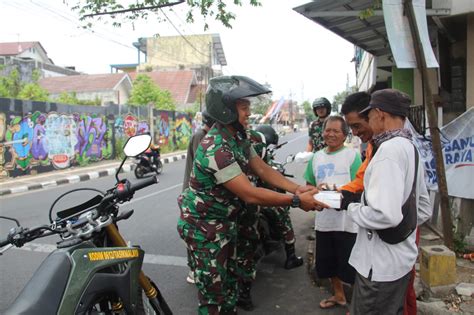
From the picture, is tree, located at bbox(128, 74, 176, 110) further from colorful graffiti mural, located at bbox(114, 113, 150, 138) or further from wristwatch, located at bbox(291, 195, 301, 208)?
wristwatch, located at bbox(291, 195, 301, 208)

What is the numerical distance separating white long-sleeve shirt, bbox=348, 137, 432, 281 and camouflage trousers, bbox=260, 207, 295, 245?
6.40ft

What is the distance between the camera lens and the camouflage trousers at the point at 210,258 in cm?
234

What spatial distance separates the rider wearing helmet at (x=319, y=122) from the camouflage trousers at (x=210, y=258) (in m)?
3.06

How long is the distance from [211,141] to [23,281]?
2873 millimetres

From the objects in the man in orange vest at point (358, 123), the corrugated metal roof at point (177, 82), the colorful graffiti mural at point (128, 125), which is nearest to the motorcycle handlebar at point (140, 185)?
the man in orange vest at point (358, 123)

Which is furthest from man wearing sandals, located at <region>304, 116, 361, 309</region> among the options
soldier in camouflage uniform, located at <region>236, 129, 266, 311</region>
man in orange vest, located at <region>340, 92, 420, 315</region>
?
soldier in camouflage uniform, located at <region>236, 129, 266, 311</region>

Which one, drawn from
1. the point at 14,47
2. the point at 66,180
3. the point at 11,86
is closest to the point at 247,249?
the point at 66,180

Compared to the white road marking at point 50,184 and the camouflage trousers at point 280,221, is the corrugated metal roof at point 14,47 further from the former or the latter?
the camouflage trousers at point 280,221

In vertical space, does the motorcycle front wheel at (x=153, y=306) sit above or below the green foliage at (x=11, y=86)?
below

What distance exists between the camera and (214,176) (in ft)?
7.32

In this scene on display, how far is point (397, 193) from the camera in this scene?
178 cm

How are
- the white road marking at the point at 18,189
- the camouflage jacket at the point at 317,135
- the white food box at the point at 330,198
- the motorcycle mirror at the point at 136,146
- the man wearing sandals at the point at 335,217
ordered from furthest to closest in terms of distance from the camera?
the white road marking at the point at 18,189 → the camouflage jacket at the point at 317,135 → the man wearing sandals at the point at 335,217 → the white food box at the point at 330,198 → the motorcycle mirror at the point at 136,146

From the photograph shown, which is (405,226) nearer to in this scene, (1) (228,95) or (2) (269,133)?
(1) (228,95)

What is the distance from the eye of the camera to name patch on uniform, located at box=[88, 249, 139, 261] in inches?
65.5
